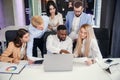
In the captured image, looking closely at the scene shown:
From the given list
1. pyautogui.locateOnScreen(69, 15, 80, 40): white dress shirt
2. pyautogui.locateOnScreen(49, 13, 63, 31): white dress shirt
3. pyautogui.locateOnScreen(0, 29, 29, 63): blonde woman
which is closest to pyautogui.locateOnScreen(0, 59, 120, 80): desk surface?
pyautogui.locateOnScreen(0, 29, 29, 63): blonde woman

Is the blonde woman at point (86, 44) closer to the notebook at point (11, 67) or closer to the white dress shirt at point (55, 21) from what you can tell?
the white dress shirt at point (55, 21)

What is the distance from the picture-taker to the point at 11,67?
1.94m

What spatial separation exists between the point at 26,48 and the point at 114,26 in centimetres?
172

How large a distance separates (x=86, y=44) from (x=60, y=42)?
0.35 m

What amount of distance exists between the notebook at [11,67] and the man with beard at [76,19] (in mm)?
908

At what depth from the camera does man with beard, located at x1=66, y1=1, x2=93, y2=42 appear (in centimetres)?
260

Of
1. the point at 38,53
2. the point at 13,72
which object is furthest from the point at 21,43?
the point at 38,53

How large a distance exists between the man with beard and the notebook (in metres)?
0.91

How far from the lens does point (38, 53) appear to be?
3.04m

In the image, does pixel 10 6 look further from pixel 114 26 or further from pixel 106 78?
pixel 106 78

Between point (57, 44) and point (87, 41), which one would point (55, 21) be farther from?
point (87, 41)

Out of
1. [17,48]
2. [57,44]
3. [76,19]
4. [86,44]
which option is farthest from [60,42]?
[17,48]

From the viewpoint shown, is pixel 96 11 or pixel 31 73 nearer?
pixel 31 73

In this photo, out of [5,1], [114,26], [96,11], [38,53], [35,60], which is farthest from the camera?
[5,1]
